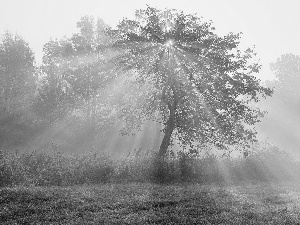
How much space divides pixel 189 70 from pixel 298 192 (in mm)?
12428

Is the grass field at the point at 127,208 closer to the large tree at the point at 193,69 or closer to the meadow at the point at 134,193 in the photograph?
the meadow at the point at 134,193

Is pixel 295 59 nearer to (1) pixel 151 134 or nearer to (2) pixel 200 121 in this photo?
(1) pixel 151 134

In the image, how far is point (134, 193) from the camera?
14.7 meters

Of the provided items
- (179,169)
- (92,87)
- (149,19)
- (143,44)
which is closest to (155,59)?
(143,44)

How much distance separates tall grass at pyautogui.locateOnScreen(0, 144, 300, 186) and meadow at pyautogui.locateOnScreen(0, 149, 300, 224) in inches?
2.0

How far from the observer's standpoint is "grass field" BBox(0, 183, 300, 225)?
33.1ft

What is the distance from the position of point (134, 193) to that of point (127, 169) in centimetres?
495

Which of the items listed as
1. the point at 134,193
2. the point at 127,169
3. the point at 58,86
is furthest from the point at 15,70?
the point at 134,193

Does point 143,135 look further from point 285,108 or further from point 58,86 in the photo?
point 285,108

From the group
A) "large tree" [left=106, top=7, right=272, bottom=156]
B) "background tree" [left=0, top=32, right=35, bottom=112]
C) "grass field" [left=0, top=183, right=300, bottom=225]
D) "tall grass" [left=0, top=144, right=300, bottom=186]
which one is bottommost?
"grass field" [left=0, top=183, right=300, bottom=225]

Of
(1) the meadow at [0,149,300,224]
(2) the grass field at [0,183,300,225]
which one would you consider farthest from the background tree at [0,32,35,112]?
(2) the grass field at [0,183,300,225]

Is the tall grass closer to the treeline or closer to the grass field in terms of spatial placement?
the grass field

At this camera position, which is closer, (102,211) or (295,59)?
(102,211)

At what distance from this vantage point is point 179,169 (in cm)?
2212
